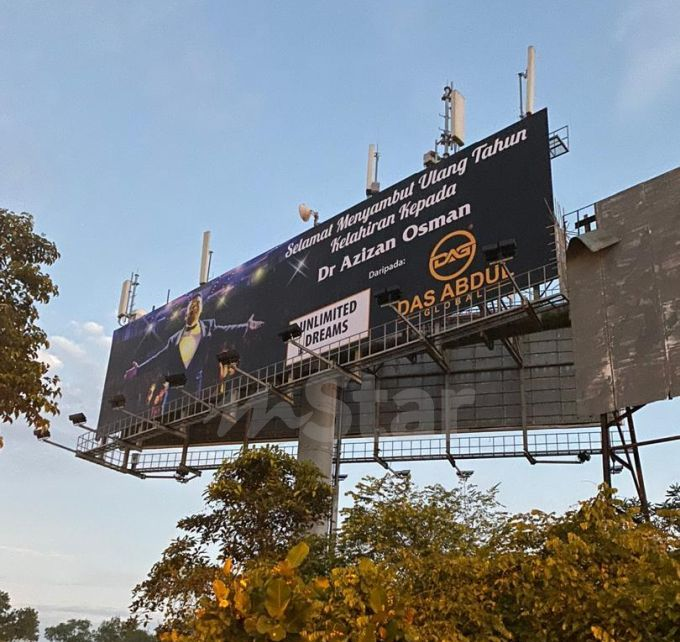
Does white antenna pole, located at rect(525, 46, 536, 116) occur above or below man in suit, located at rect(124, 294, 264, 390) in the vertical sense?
above

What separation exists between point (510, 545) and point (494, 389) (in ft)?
48.6

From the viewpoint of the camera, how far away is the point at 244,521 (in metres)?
16.8

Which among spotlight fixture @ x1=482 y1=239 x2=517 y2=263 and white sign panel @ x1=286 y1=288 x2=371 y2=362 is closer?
spotlight fixture @ x1=482 y1=239 x2=517 y2=263

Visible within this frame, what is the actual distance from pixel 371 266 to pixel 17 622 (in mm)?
44413

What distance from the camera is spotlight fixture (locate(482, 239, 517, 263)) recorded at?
60.2ft

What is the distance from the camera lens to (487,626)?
33.3ft

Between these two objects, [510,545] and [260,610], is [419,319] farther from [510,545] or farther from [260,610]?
[260,610]

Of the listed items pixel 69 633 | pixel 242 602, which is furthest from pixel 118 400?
pixel 69 633

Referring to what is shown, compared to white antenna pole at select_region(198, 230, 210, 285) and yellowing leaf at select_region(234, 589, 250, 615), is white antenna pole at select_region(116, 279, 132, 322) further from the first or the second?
yellowing leaf at select_region(234, 589, 250, 615)

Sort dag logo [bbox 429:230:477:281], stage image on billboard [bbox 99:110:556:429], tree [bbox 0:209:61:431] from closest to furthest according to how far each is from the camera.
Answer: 1. tree [bbox 0:209:61:431]
2. stage image on billboard [bbox 99:110:556:429]
3. dag logo [bbox 429:230:477:281]

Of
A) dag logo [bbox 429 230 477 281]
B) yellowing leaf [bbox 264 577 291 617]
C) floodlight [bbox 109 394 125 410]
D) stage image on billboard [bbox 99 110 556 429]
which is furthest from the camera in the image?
floodlight [bbox 109 394 125 410]

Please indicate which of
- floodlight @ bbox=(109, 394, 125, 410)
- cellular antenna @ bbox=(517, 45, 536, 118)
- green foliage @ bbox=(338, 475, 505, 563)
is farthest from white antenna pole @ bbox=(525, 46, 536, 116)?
floodlight @ bbox=(109, 394, 125, 410)

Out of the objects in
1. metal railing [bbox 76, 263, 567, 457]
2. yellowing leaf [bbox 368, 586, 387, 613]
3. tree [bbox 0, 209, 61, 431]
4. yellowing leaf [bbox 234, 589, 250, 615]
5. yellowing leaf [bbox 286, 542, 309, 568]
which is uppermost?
metal railing [bbox 76, 263, 567, 457]

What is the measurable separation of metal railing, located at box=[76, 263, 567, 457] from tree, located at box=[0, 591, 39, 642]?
33.9 meters
